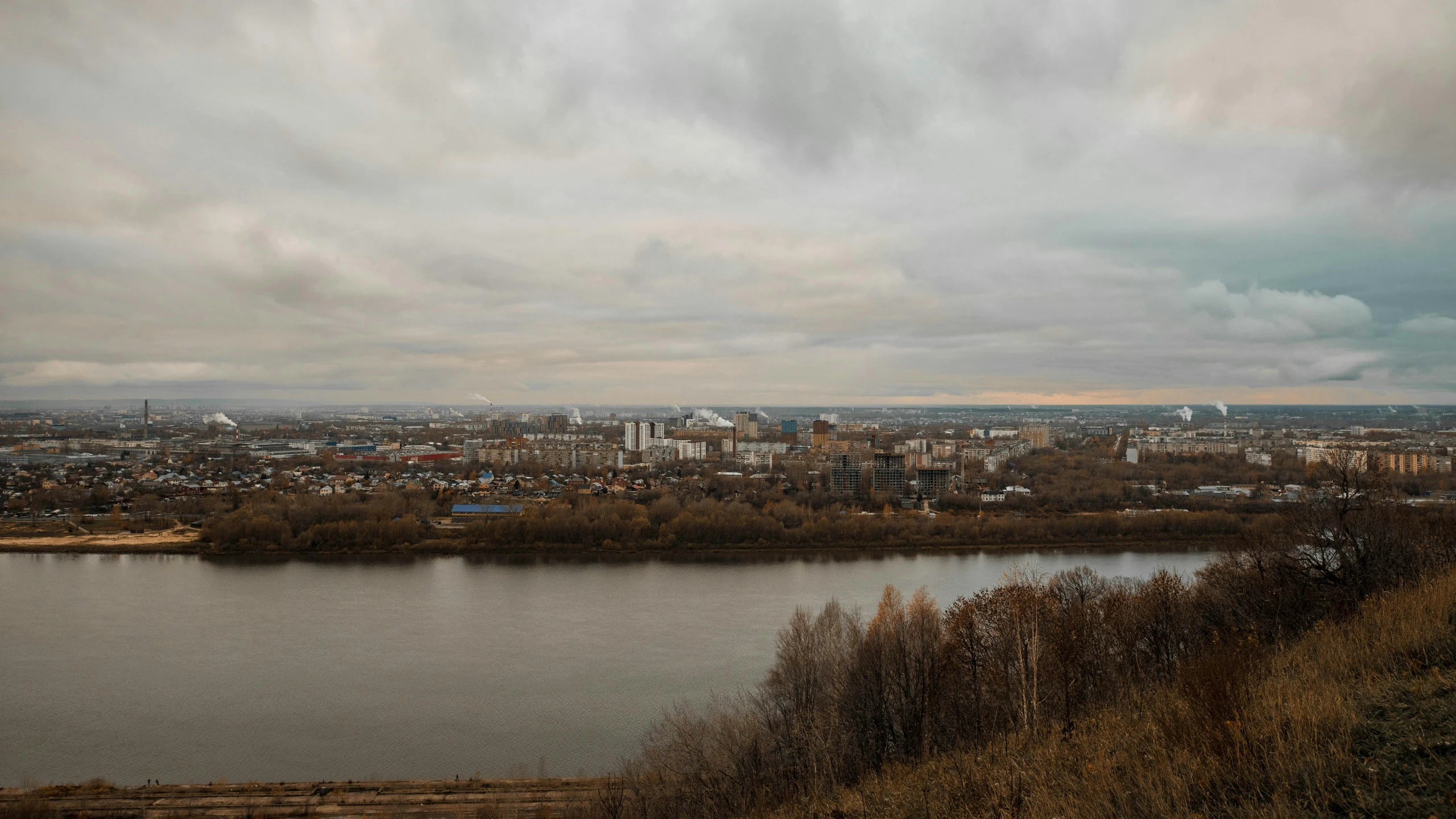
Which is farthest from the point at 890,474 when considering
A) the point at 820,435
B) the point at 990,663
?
the point at 990,663

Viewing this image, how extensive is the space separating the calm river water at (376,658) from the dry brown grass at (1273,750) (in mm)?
3811

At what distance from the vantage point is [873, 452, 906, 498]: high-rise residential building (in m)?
19.3

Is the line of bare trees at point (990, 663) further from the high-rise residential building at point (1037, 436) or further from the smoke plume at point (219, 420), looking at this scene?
the smoke plume at point (219, 420)

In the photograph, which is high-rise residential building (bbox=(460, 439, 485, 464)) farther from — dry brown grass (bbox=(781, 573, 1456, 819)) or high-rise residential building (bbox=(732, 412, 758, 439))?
dry brown grass (bbox=(781, 573, 1456, 819))

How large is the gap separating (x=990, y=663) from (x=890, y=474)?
1458 centimetres

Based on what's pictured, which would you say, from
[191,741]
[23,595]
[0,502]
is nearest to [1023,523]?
[191,741]

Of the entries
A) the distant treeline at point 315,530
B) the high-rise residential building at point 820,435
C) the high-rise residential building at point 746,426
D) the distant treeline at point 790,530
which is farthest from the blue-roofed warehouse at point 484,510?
the high-rise residential building at point 746,426

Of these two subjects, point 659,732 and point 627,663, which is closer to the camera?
point 659,732

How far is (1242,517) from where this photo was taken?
14.8 meters

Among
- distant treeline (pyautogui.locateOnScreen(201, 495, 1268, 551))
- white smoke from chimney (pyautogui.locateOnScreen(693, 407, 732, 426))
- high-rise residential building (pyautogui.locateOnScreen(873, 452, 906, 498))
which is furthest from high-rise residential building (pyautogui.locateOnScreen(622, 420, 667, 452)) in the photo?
distant treeline (pyautogui.locateOnScreen(201, 495, 1268, 551))

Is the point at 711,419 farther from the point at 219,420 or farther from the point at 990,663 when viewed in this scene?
the point at 990,663

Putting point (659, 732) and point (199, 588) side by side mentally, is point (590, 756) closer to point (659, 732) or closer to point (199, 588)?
point (659, 732)

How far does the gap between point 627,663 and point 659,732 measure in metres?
1.90

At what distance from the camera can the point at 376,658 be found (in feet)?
23.9
